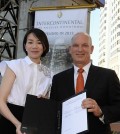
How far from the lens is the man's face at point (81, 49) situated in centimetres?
262

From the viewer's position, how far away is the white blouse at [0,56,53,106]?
251cm

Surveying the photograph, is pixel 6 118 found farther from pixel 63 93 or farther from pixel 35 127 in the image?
pixel 63 93

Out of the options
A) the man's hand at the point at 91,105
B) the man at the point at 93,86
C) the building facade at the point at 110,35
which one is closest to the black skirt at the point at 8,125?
the man at the point at 93,86

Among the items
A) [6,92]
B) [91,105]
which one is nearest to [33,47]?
[6,92]

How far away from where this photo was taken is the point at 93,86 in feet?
8.38

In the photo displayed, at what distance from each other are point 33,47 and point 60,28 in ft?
12.3

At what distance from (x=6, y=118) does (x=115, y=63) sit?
7952 cm

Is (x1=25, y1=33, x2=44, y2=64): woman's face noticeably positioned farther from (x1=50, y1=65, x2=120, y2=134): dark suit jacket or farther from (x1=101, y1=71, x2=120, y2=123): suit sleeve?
(x1=101, y1=71, x2=120, y2=123): suit sleeve

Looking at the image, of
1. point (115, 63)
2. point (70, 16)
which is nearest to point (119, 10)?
point (115, 63)

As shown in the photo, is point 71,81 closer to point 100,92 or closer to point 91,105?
point 100,92

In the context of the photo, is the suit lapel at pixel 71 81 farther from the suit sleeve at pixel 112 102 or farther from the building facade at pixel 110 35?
the building facade at pixel 110 35

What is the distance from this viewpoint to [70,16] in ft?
20.5

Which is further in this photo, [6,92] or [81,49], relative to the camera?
[81,49]

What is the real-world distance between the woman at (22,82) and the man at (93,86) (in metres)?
0.12
